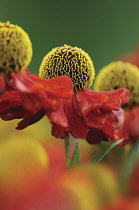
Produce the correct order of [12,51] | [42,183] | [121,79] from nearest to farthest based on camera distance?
[42,183], [12,51], [121,79]

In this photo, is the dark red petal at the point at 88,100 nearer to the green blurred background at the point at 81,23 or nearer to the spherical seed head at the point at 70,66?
the spherical seed head at the point at 70,66

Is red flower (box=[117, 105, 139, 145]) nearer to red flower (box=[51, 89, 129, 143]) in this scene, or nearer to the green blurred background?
red flower (box=[51, 89, 129, 143])

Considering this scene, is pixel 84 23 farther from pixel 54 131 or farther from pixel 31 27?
pixel 54 131

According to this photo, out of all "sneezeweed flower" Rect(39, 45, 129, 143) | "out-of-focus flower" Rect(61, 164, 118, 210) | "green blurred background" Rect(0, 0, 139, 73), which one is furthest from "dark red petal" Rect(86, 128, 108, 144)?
"green blurred background" Rect(0, 0, 139, 73)

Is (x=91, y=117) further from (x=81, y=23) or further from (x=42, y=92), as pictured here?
(x=81, y=23)

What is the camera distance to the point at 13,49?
0.22m

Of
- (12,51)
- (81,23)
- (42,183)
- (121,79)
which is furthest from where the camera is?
(81,23)

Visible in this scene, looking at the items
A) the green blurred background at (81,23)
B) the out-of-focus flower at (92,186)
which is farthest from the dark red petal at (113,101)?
the green blurred background at (81,23)

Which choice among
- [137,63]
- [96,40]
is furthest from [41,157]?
[96,40]

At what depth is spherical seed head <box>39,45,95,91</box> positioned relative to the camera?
28 cm

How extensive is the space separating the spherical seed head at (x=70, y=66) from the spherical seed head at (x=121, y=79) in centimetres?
5

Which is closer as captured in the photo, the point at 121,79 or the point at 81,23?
the point at 121,79

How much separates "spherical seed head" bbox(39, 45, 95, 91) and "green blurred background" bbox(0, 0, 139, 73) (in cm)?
34

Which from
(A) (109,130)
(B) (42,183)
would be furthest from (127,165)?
(B) (42,183)
